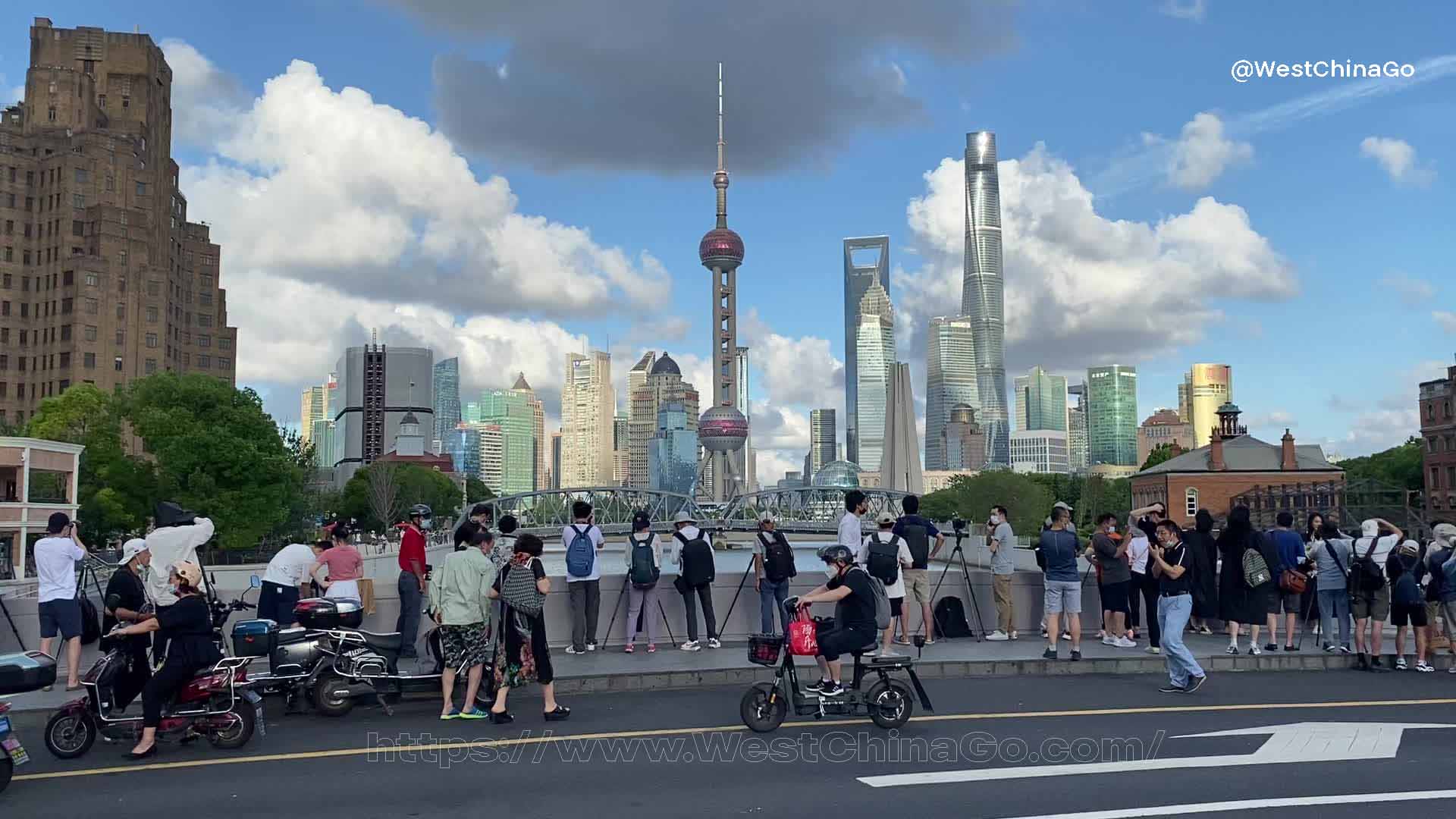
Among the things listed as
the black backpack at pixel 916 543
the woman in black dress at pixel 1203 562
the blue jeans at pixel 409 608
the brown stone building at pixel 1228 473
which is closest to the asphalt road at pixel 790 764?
the blue jeans at pixel 409 608

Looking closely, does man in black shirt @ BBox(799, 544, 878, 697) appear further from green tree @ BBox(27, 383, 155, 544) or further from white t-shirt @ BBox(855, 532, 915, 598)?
green tree @ BBox(27, 383, 155, 544)

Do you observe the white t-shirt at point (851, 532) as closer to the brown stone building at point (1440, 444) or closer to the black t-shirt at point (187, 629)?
the black t-shirt at point (187, 629)

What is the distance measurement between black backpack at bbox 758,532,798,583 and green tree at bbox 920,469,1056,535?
8930 cm

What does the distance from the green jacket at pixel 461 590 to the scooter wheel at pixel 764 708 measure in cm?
274

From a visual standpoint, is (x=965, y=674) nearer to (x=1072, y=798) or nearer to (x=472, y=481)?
(x=1072, y=798)

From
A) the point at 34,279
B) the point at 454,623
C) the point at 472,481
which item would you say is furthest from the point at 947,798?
the point at 472,481

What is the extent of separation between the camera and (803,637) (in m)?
9.76

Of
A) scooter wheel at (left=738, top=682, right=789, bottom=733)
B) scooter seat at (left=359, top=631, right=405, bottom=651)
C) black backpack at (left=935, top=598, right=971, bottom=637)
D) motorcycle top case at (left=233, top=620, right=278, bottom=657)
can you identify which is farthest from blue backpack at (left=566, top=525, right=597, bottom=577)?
black backpack at (left=935, top=598, right=971, bottom=637)

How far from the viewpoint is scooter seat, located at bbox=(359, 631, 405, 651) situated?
1145cm

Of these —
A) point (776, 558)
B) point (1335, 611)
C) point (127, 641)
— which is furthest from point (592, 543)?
point (1335, 611)

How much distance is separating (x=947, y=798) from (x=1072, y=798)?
855 millimetres

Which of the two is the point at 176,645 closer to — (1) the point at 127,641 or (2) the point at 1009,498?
(1) the point at 127,641

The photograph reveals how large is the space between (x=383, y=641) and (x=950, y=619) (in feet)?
28.2

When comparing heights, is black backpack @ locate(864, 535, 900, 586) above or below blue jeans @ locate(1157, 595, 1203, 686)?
above
